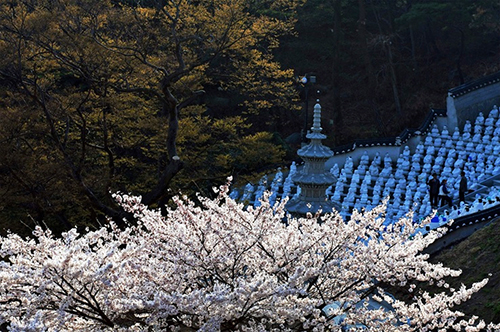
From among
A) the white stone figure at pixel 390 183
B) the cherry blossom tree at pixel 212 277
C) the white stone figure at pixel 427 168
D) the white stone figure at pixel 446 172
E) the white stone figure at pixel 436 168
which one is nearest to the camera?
the cherry blossom tree at pixel 212 277

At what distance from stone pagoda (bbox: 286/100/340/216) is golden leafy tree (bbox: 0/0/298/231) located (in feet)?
16.6

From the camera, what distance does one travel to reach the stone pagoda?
10.6m

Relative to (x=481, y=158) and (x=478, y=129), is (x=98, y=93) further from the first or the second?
(x=478, y=129)

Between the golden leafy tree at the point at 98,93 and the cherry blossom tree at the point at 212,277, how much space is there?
7.65 m

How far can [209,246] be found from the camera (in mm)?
7551

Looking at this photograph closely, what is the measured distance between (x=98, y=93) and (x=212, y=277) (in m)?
11.4

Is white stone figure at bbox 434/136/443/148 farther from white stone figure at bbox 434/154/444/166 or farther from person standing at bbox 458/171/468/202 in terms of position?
person standing at bbox 458/171/468/202

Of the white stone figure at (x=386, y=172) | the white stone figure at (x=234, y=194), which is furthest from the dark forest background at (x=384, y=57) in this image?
the white stone figure at (x=234, y=194)

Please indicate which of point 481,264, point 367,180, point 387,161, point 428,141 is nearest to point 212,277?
point 481,264

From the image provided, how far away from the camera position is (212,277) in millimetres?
7602

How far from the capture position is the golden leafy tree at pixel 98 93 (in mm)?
16125

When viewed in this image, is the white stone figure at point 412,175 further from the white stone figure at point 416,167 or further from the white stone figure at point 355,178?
the white stone figure at point 355,178

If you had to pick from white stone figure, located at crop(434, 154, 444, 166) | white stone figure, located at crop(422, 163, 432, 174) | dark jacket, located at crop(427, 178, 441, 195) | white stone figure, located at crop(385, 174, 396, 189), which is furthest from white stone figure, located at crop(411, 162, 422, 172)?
dark jacket, located at crop(427, 178, 441, 195)

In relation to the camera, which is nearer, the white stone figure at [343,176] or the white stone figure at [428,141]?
the white stone figure at [343,176]
